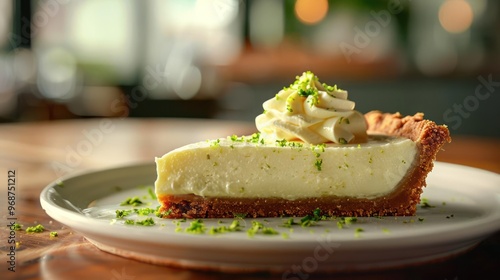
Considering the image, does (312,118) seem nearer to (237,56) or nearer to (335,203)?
(335,203)

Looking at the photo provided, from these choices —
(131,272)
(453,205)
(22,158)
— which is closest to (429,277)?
(131,272)

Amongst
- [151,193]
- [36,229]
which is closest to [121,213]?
[36,229]

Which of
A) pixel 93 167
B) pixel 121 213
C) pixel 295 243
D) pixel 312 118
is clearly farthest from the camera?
pixel 93 167

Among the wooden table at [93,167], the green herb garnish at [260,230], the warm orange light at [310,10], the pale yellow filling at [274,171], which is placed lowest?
the wooden table at [93,167]

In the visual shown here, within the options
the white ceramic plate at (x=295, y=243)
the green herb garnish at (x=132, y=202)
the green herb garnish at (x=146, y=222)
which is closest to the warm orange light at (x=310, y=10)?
the green herb garnish at (x=132, y=202)

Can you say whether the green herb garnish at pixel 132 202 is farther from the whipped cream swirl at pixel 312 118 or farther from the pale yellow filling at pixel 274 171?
the whipped cream swirl at pixel 312 118

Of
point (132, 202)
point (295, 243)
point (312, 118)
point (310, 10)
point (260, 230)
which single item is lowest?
point (132, 202)
